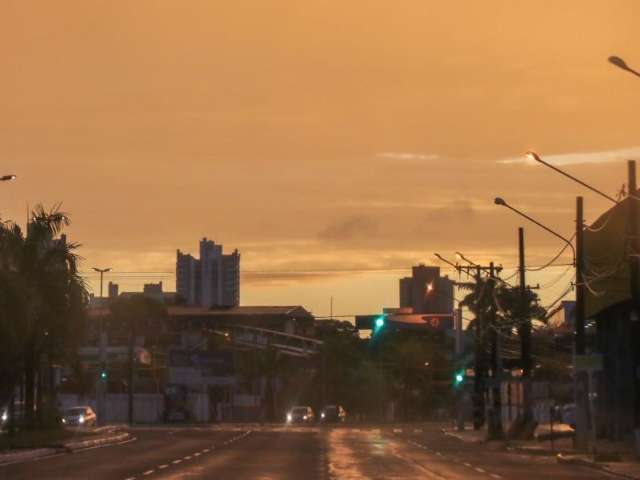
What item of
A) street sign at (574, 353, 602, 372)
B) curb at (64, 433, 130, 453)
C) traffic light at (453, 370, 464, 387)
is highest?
traffic light at (453, 370, 464, 387)

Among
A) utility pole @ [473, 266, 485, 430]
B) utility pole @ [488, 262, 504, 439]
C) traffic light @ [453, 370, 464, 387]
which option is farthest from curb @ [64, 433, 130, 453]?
traffic light @ [453, 370, 464, 387]

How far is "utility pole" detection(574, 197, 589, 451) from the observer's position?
166ft

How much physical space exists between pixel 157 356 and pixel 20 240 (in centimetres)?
8694

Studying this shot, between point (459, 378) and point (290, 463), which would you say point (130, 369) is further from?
point (290, 463)

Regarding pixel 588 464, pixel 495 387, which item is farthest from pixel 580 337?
pixel 495 387

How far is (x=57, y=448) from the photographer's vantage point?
50.8 metres

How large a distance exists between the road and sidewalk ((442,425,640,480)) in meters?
0.81

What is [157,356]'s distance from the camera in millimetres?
144375

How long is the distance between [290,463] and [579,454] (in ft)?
40.1

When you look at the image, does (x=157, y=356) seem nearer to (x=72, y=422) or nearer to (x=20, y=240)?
(x=72, y=422)

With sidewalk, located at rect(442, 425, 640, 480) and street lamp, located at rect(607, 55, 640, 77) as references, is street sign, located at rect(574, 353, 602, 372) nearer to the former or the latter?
sidewalk, located at rect(442, 425, 640, 480)

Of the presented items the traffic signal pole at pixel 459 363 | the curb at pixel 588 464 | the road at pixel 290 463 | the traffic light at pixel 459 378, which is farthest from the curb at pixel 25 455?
the traffic light at pixel 459 378

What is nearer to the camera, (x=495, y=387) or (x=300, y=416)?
(x=495, y=387)

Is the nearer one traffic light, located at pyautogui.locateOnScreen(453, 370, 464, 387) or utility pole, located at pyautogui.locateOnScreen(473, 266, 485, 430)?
utility pole, located at pyautogui.locateOnScreen(473, 266, 485, 430)
